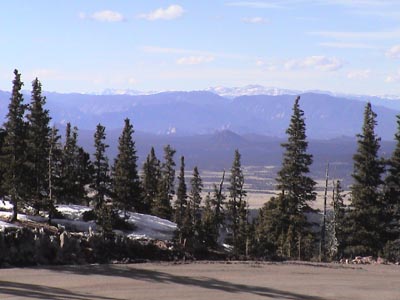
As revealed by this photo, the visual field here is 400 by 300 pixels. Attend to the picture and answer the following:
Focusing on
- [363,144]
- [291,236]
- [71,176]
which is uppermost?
[363,144]

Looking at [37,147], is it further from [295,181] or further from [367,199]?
[367,199]

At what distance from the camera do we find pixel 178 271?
25141 mm

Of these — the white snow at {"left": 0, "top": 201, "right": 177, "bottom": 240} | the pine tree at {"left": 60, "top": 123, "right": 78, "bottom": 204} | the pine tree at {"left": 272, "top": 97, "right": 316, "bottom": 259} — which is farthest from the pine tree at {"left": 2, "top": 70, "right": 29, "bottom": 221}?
the pine tree at {"left": 272, "top": 97, "right": 316, "bottom": 259}

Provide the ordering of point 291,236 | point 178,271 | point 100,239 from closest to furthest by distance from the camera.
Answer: point 178,271
point 100,239
point 291,236

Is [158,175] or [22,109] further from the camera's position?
[158,175]

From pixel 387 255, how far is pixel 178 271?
1701cm

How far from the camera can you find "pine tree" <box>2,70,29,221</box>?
3703cm

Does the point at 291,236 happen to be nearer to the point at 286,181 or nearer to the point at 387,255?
the point at 286,181

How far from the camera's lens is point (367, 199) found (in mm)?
44219

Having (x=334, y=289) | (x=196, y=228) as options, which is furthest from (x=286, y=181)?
(x=334, y=289)

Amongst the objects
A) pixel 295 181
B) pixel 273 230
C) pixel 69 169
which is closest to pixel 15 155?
pixel 69 169

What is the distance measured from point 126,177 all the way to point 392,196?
2731 cm

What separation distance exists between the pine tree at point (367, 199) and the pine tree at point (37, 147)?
23629 millimetres

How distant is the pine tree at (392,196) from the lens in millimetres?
43438
